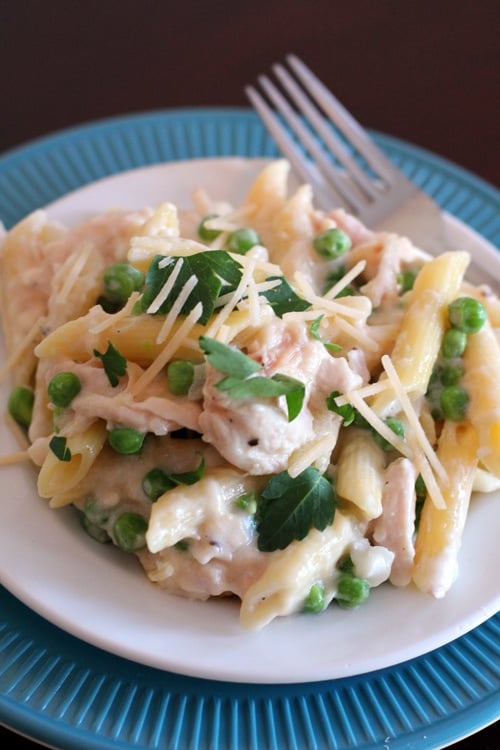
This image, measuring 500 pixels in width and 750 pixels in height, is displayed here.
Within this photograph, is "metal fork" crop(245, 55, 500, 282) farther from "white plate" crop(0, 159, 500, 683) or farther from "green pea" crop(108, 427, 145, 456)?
"green pea" crop(108, 427, 145, 456)

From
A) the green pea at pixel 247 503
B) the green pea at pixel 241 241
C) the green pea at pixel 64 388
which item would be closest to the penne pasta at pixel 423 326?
the green pea at pixel 247 503

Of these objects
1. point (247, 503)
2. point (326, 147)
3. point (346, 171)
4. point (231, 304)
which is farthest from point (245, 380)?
point (326, 147)

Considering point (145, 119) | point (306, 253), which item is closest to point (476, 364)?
point (306, 253)

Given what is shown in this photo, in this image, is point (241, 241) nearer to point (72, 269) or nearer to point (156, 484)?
point (72, 269)

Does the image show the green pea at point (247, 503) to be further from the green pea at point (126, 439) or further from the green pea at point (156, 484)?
the green pea at point (126, 439)

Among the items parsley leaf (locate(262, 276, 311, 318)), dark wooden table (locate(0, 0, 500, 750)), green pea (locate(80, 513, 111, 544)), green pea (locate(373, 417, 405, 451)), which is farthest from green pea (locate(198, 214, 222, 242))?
dark wooden table (locate(0, 0, 500, 750))

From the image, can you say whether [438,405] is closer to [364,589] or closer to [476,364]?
[476,364]
